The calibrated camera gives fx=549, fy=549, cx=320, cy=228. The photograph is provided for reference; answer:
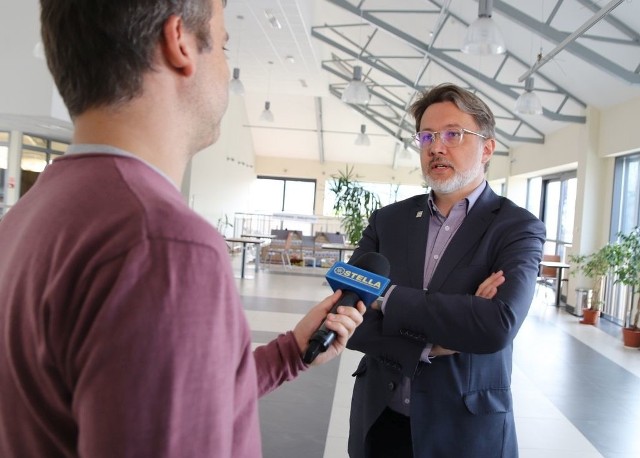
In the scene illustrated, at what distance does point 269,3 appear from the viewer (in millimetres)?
7855

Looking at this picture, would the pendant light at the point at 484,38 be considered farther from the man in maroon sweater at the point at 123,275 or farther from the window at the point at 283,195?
the window at the point at 283,195

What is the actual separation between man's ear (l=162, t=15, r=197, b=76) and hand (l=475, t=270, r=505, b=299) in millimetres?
1116

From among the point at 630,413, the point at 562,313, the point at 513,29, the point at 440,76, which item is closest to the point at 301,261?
the point at 440,76

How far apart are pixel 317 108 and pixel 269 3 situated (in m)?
11.5

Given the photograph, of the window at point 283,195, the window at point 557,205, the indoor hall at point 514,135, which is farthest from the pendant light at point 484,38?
the window at point 283,195

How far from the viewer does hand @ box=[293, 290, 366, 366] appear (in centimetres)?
109

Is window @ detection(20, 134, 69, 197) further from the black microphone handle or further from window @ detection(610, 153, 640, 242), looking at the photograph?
the black microphone handle

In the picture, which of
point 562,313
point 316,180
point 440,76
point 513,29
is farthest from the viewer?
point 316,180

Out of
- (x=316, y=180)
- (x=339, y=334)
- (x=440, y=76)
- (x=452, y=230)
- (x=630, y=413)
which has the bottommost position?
(x=630, y=413)

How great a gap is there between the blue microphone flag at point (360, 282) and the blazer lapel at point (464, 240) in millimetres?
425

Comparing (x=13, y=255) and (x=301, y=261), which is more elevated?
(x=13, y=255)

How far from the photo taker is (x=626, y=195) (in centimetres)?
860

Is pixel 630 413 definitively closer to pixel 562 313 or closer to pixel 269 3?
pixel 562 313

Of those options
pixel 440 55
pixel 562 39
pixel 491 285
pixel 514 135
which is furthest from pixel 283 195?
pixel 491 285
